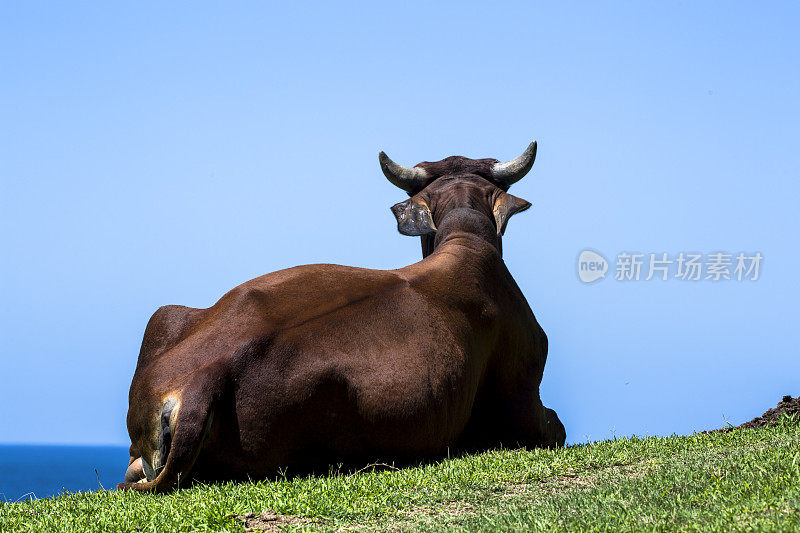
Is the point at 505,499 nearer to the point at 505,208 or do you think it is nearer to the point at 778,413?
the point at 505,208

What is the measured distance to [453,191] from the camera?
10.5 meters

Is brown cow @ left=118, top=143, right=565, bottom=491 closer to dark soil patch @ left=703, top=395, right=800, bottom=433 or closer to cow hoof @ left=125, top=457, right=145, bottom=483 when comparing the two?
cow hoof @ left=125, top=457, right=145, bottom=483

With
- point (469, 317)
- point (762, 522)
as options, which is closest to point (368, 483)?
point (469, 317)

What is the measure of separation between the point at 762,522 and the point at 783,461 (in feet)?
7.12

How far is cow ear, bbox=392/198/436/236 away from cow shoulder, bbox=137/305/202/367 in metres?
2.98

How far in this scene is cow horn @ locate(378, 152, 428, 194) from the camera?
11102 mm

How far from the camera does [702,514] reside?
5051mm

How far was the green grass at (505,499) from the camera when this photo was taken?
16.9 ft

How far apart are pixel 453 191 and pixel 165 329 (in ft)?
12.8

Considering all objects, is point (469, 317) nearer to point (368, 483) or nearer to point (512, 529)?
point (368, 483)

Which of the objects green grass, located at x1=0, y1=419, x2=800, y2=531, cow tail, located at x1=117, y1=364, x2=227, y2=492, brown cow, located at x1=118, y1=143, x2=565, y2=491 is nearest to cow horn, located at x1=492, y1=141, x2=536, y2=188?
brown cow, located at x1=118, y1=143, x2=565, y2=491

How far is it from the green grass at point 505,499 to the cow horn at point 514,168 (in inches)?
170

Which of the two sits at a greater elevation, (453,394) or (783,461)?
(453,394)

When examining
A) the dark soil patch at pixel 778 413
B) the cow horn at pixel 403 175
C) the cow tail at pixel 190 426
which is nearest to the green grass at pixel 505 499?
the cow tail at pixel 190 426
